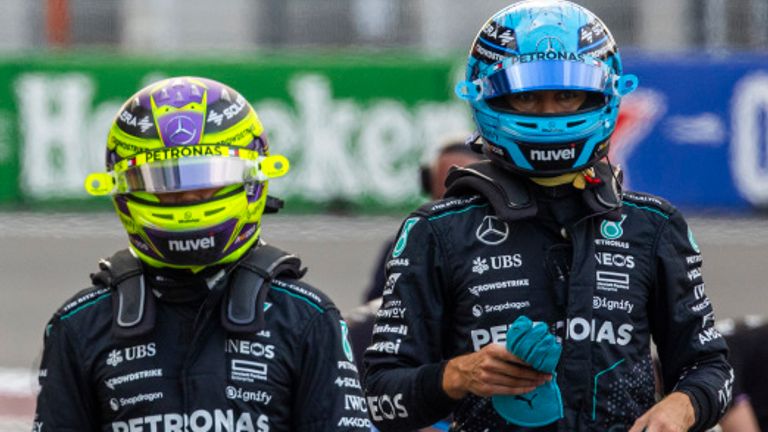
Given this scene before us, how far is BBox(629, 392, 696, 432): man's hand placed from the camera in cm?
400

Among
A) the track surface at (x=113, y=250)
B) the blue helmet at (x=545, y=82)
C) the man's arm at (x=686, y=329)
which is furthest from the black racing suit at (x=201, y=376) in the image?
the track surface at (x=113, y=250)

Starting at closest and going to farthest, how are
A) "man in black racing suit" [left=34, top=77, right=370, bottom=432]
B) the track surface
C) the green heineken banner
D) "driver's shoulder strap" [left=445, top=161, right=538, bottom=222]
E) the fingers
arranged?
the fingers < "man in black racing suit" [left=34, top=77, right=370, bottom=432] < "driver's shoulder strap" [left=445, top=161, right=538, bottom=222] < the track surface < the green heineken banner

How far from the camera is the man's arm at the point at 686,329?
4184mm

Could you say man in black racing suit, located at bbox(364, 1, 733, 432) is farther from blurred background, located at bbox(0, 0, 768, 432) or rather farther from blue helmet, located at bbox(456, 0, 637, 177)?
blurred background, located at bbox(0, 0, 768, 432)

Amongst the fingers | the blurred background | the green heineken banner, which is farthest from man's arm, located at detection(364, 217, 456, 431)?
the green heineken banner

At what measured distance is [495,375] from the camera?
392 cm

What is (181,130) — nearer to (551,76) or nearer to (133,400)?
(133,400)

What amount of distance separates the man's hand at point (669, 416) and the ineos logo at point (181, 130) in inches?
49.5

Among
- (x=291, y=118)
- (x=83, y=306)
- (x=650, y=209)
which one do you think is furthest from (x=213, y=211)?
(x=291, y=118)

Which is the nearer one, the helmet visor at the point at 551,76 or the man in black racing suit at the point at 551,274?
the man in black racing suit at the point at 551,274

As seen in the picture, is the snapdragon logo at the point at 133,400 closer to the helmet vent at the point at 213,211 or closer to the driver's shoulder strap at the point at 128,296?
the driver's shoulder strap at the point at 128,296

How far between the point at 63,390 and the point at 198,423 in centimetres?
32

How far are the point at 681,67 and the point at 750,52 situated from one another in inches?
29.7

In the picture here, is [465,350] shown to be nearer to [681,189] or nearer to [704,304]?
[704,304]
